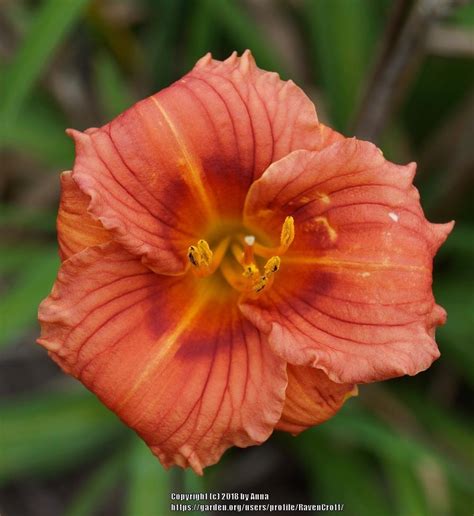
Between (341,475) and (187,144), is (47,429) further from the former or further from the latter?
(187,144)

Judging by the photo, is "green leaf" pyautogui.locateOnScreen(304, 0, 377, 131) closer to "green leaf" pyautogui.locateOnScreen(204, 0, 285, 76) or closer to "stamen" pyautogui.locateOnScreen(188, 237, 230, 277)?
"green leaf" pyautogui.locateOnScreen(204, 0, 285, 76)

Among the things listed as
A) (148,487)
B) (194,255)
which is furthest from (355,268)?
(148,487)

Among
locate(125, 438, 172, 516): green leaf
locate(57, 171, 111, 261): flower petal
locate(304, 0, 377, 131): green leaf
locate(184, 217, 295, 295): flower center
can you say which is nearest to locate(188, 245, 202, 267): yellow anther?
locate(184, 217, 295, 295): flower center

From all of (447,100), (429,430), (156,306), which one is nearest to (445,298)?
(429,430)

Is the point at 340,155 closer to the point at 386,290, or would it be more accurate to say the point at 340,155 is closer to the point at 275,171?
the point at 275,171

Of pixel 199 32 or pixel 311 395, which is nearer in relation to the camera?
pixel 311 395

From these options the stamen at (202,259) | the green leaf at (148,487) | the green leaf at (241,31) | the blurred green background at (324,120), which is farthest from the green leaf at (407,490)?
the green leaf at (241,31)
